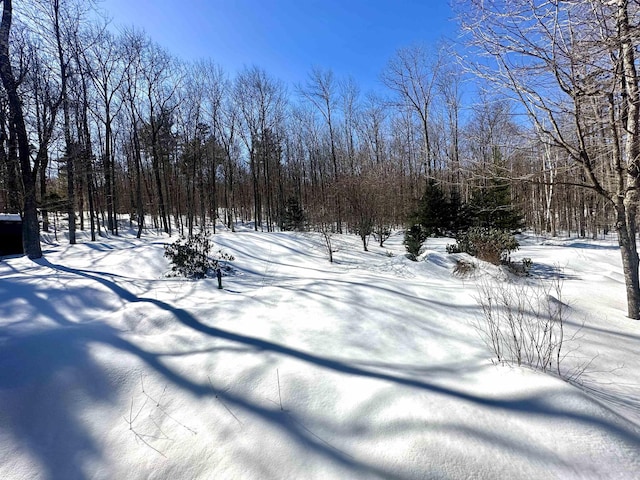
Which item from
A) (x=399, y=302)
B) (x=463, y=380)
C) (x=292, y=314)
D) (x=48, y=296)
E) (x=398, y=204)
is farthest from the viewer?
(x=398, y=204)

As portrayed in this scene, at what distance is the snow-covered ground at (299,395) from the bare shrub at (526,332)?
0.19m

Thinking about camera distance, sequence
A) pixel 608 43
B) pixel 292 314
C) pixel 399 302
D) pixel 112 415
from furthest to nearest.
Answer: pixel 399 302 → pixel 292 314 → pixel 608 43 → pixel 112 415

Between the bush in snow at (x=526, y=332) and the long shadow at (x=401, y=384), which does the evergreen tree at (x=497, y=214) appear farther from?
the long shadow at (x=401, y=384)

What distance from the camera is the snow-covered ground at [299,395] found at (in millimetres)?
1756

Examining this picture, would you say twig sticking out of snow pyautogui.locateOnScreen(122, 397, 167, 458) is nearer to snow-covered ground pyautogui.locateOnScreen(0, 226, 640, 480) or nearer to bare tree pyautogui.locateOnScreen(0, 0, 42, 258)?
snow-covered ground pyautogui.locateOnScreen(0, 226, 640, 480)

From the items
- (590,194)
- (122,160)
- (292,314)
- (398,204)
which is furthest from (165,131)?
(590,194)

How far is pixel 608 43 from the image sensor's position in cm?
285

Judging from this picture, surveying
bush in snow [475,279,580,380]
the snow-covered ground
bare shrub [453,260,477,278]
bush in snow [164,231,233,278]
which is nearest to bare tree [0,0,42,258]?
bush in snow [164,231,233,278]

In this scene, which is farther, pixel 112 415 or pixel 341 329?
pixel 341 329

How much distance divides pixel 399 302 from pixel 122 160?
31.9 m

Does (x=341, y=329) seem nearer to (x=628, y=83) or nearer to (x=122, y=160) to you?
(x=628, y=83)

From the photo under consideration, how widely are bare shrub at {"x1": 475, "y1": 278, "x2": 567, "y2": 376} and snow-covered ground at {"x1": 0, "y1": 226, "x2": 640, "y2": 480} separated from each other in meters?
0.19

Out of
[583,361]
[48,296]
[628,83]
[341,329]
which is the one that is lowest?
[583,361]

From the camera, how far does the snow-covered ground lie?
176 centimetres
